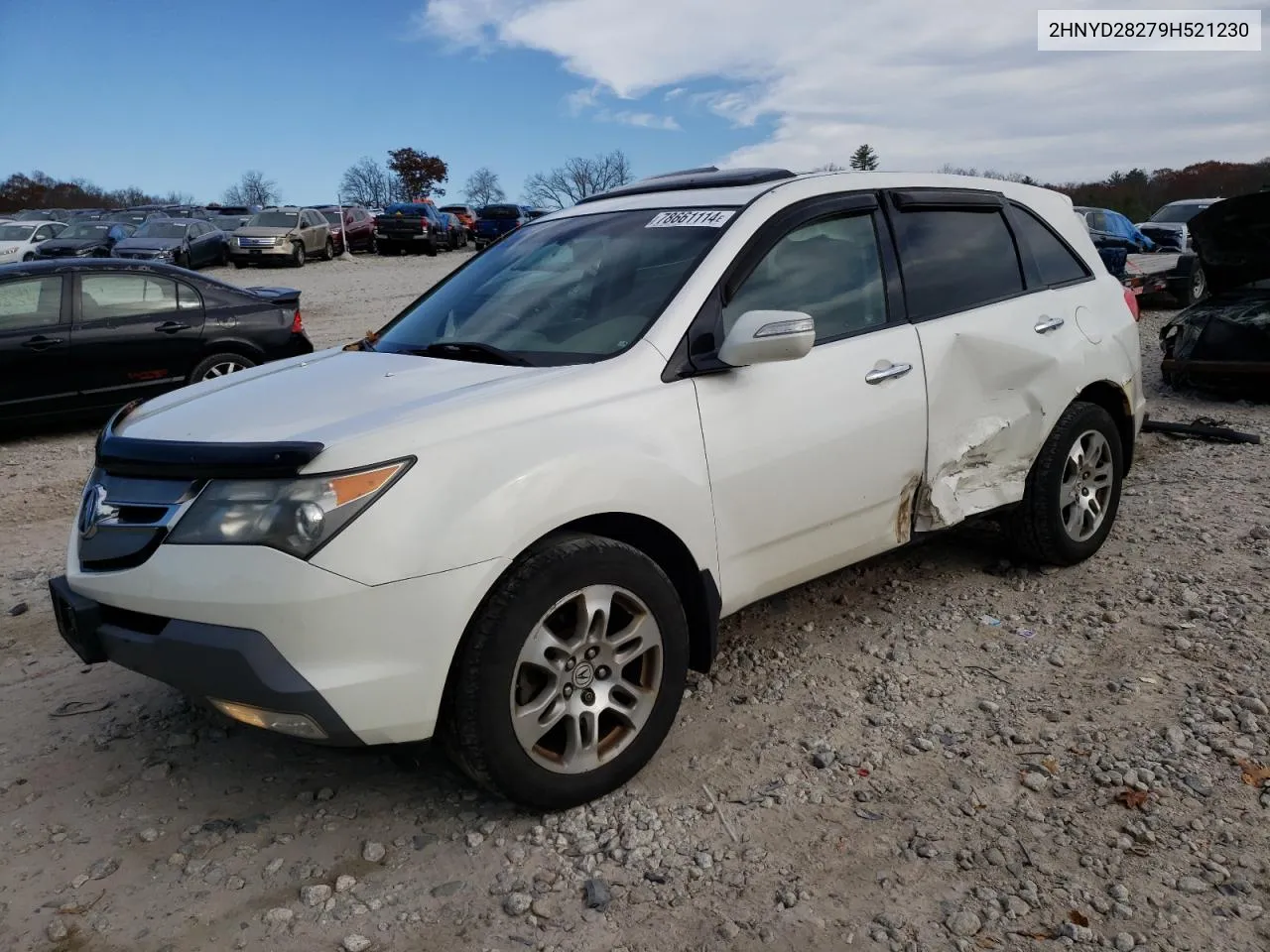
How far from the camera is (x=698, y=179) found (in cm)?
395

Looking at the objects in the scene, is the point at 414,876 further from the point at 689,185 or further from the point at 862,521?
the point at 689,185

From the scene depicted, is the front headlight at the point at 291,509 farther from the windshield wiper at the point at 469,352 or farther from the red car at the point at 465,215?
the red car at the point at 465,215

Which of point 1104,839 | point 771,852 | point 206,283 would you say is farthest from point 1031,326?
point 206,283

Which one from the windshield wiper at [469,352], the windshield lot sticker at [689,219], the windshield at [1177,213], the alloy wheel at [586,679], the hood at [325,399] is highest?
the windshield at [1177,213]

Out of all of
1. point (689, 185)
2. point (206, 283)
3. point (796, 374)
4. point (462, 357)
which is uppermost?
point (206, 283)

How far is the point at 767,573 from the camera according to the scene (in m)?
3.39

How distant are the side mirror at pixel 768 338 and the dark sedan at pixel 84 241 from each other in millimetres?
24065

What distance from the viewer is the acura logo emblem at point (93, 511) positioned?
278 cm

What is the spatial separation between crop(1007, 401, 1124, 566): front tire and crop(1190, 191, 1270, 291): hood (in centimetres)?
479

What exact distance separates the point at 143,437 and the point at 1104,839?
115 inches

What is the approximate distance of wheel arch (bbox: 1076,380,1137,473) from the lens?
466 cm

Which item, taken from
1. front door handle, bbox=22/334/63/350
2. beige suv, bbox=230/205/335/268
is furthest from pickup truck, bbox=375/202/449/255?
front door handle, bbox=22/334/63/350

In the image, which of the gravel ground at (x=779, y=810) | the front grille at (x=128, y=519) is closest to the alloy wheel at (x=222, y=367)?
the gravel ground at (x=779, y=810)

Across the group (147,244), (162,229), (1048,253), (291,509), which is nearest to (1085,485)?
(1048,253)
